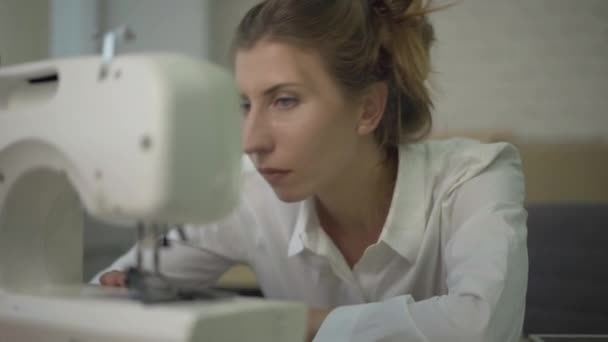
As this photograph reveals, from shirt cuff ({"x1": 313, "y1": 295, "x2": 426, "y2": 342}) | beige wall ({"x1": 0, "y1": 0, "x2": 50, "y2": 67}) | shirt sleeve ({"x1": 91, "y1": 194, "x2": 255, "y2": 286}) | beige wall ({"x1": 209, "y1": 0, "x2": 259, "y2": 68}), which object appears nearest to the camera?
shirt cuff ({"x1": 313, "y1": 295, "x2": 426, "y2": 342})

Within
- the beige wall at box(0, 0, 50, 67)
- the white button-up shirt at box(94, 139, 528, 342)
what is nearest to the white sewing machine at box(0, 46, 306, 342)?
the white button-up shirt at box(94, 139, 528, 342)

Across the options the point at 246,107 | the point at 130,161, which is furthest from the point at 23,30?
the point at 130,161

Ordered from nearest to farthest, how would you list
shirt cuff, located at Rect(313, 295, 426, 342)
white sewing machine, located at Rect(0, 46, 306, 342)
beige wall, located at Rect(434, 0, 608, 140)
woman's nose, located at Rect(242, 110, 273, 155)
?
white sewing machine, located at Rect(0, 46, 306, 342) → shirt cuff, located at Rect(313, 295, 426, 342) → woman's nose, located at Rect(242, 110, 273, 155) → beige wall, located at Rect(434, 0, 608, 140)

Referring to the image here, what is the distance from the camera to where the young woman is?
3.36 feet

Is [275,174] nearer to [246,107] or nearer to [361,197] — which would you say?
[246,107]

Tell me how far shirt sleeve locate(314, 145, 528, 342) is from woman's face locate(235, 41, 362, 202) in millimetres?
233

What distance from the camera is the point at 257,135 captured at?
1079 millimetres

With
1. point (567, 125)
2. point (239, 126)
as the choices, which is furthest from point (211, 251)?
point (567, 125)

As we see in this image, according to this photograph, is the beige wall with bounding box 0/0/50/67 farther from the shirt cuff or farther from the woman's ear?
the shirt cuff

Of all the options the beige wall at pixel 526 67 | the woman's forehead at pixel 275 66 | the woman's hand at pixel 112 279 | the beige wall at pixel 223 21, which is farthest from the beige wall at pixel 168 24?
the woman's hand at pixel 112 279

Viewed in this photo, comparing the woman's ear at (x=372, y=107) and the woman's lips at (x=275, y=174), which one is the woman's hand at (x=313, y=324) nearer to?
the woman's lips at (x=275, y=174)

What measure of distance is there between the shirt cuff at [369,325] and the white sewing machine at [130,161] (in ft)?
0.75

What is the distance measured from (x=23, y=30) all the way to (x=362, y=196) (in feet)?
3.97

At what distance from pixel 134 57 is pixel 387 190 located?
764 mm
